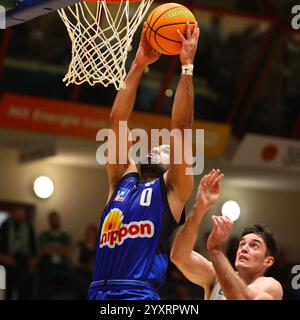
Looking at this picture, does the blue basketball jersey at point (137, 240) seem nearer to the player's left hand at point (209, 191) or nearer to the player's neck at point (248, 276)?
the player's left hand at point (209, 191)

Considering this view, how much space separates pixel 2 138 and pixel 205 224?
142 inches

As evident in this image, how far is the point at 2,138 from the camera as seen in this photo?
12.5m

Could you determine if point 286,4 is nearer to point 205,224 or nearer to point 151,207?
point 205,224

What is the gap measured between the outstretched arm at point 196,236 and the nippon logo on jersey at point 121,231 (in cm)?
22

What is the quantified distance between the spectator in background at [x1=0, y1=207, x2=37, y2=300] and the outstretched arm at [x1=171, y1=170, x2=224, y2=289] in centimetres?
610

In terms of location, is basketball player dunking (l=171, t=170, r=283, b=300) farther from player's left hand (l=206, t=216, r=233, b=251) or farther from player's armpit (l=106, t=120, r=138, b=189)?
player's armpit (l=106, t=120, r=138, b=189)

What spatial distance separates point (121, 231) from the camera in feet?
16.4

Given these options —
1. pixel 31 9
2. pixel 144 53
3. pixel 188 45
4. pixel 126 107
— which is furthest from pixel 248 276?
pixel 31 9

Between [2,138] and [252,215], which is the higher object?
[2,138]

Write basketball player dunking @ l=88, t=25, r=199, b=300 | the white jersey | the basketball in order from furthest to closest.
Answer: the white jersey < the basketball < basketball player dunking @ l=88, t=25, r=199, b=300

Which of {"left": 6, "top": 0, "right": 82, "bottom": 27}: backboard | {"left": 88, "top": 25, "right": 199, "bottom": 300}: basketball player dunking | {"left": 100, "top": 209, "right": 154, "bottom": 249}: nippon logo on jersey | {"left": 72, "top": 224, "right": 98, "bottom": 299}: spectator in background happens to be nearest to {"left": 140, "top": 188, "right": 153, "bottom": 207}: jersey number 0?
{"left": 88, "top": 25, "right": 199, "bottom": 300}: basketball player dunking

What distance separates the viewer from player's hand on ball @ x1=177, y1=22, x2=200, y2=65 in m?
4.96

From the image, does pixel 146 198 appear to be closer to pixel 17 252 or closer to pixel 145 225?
pixel 145 225
